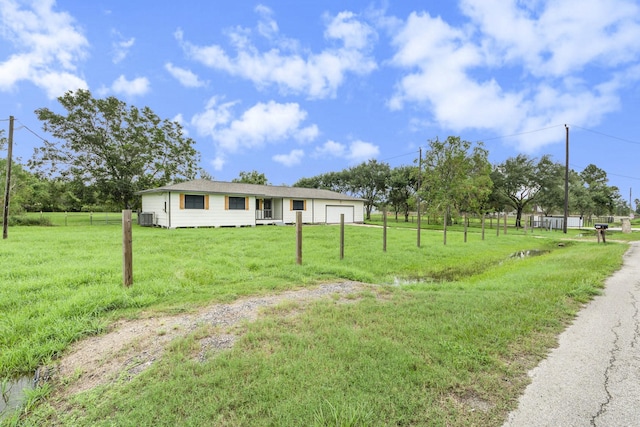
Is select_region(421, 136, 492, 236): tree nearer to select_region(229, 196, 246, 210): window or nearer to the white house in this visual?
the white house

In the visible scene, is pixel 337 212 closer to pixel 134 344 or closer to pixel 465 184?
pixel 465 184

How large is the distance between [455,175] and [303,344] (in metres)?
23.8

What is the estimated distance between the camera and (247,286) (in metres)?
5.21

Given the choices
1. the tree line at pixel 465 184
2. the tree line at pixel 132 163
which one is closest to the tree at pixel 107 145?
the tree line at pixel 132 163

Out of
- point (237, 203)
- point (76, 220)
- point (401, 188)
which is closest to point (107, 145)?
point (76, 220)

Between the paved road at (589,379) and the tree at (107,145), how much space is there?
2599 centimetres

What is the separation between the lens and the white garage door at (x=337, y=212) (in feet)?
83.8

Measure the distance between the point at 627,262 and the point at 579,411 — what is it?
9142mm

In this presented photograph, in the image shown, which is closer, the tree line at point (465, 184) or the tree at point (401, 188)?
the tree line at point (465, 184)

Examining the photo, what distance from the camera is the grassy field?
1.93 metres

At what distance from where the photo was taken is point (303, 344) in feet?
9.18

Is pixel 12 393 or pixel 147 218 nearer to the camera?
pixel 12 393

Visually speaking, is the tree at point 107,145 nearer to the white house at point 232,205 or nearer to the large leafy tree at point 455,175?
the white house at point 232,205

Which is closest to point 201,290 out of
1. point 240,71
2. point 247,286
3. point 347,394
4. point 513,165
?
point 247,286
